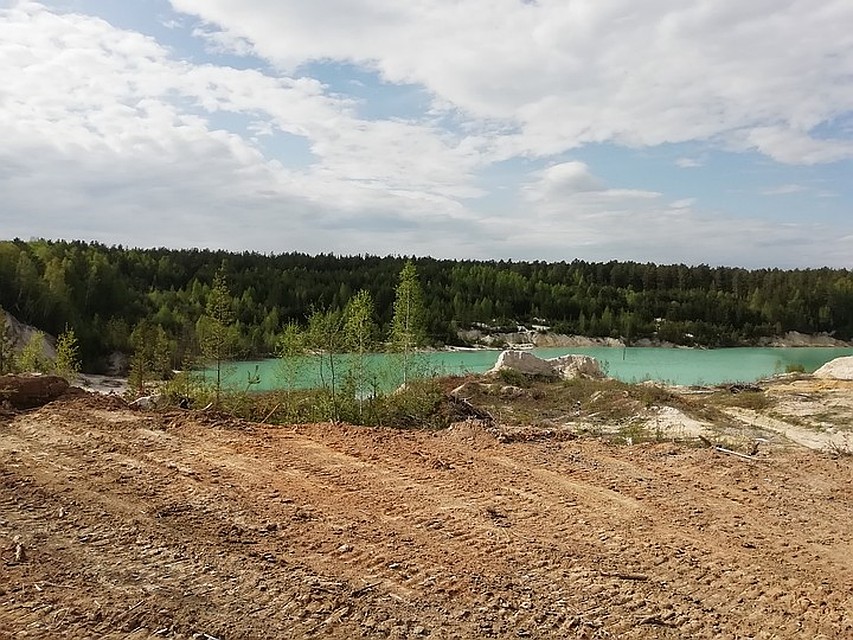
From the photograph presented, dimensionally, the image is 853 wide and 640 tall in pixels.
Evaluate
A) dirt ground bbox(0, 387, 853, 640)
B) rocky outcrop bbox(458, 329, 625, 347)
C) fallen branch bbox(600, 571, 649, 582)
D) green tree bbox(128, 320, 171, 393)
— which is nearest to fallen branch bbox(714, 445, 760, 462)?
dirt ground bbox(0, 387, 853, 640)

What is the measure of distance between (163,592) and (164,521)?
1.30 m

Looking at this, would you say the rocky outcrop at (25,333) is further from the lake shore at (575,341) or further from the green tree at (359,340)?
the lake shore at (575,341)

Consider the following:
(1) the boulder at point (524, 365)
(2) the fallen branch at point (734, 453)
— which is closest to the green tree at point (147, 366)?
(1) the boulder at point (524, 365)

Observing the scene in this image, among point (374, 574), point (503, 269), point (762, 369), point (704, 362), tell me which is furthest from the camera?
point (503, 269)

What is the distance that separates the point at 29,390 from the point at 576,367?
2809cm

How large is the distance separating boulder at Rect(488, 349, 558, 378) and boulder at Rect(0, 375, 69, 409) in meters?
21.3

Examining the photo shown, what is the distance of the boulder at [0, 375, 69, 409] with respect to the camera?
9914 millimetres

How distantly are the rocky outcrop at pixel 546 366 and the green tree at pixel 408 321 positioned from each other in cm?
1040

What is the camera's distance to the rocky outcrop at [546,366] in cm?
3116

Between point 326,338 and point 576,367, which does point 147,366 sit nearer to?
point 326,338

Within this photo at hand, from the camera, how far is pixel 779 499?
25.4 ft

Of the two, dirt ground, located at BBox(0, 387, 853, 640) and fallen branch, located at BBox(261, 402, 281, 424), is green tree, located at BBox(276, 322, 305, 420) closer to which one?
fallen branch, located at BBox(261, 402, 281, 424)

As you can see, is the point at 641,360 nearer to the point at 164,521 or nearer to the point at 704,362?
the point at 704,362

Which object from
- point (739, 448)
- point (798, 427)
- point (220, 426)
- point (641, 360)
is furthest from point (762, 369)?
point (220, 426)
